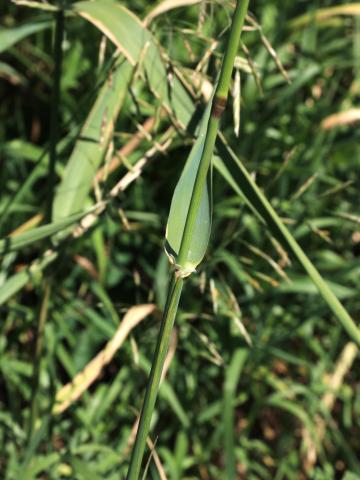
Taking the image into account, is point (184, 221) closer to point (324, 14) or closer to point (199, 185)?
point (199, 185)

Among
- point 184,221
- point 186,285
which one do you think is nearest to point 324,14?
point 186,285

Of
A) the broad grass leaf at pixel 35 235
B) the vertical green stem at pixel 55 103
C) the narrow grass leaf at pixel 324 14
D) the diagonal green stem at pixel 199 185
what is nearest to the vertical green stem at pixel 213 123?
the diagonal green stem at pixel 199 185

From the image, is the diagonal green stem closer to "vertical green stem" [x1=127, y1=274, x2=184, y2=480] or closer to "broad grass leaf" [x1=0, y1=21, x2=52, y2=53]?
"vertical green stem" [x1=127, y1=274, x2=184, y2=480]

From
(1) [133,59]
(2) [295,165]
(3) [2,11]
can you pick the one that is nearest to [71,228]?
(1) [133,59]

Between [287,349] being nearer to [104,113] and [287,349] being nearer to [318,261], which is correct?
[318,261]

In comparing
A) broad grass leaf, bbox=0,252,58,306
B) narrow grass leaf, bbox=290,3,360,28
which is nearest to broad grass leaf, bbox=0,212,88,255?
broad grass leaf, bbox=0,252,58,306

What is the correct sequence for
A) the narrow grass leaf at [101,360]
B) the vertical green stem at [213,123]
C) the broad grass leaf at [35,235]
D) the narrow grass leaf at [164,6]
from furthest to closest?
1. the narrow grass leaf at [101,360]
2. the narrow grass leaf at [164,6]
3. the broad grass leaf at [35,235]
4. the vertical green stem at [213,123]

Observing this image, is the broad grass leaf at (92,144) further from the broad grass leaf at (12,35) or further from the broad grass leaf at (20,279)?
the broad grass leaf at (12,35)
